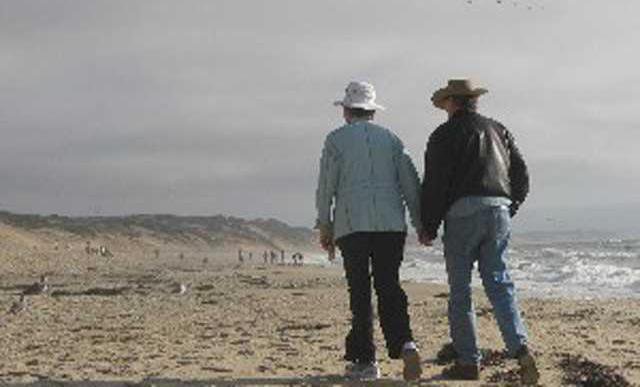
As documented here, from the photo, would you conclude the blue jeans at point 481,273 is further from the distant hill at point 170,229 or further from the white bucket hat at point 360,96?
the distant hill at point 170,229

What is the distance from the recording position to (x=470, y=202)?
5.87m

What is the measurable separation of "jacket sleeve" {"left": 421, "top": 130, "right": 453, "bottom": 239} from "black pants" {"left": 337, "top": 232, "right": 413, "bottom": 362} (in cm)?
27

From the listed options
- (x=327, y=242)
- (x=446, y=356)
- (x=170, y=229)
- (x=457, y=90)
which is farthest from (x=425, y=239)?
(x=170, y=229)

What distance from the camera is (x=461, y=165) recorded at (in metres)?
5.91

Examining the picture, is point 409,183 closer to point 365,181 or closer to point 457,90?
point 365,181

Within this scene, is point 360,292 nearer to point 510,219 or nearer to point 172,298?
point 510,219

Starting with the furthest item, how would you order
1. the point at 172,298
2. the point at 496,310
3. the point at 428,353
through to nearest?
the point at 172,298 < the point at 428,353 < the point at 496,310

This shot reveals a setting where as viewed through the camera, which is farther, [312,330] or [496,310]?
[312,330]

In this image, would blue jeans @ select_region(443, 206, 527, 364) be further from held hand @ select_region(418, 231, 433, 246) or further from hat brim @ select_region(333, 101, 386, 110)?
hat brim @ select_region(333, 101, 386, 110)

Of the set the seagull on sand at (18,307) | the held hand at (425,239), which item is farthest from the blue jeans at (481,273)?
the seagull on sand at (18,307)

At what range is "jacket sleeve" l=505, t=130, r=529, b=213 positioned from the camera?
6.19 meters

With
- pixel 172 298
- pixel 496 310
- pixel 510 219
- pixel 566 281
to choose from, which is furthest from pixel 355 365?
pixel 566 281

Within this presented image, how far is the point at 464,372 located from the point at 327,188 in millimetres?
1576

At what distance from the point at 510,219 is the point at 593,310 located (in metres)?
9.83
